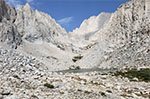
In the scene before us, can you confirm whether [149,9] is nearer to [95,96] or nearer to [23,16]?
[95,96]

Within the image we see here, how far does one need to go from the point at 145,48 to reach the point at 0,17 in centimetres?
6192

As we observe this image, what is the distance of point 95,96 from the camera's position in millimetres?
16547

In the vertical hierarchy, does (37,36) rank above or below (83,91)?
above

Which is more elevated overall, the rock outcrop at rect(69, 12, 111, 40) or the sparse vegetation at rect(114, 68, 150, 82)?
the rock outcrop at rect(69, 12, 111, 40)

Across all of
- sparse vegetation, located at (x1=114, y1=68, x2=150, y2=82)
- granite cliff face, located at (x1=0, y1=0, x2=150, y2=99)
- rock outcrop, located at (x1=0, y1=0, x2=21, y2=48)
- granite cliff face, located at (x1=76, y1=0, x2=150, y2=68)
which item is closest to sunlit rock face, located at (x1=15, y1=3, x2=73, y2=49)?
granite cliff face, located at (x1=0, y1=0, x2=150, y2=99)

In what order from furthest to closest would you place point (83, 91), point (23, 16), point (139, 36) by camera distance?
point (23, 16) → point (139, 36) → point (83, 91)

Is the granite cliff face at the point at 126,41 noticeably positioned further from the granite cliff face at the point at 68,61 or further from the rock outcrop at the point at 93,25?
the rock outcrop at the point at 93,25

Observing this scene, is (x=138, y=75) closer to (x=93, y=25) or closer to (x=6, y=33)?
(x=6, y=33)

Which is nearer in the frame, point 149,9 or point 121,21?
point 149,9

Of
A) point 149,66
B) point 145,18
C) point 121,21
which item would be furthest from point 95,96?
point 121,21

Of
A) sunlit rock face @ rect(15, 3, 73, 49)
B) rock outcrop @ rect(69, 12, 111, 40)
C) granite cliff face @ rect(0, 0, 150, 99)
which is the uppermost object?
rock outcrop @ rect(69, 12, 111, 40)

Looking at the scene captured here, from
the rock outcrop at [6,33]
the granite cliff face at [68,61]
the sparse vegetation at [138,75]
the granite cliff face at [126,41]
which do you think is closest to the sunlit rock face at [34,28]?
the granite cliff face at [68,61]

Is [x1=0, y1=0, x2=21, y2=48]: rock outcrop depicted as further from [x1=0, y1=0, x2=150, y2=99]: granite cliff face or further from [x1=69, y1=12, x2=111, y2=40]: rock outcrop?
[x1=69, y1=12, x2=111, y2=40]: rock outcrop

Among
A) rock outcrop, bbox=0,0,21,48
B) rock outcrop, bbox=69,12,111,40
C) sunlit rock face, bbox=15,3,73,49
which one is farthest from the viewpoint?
rock outcrop, bbox=69,12,111,40
